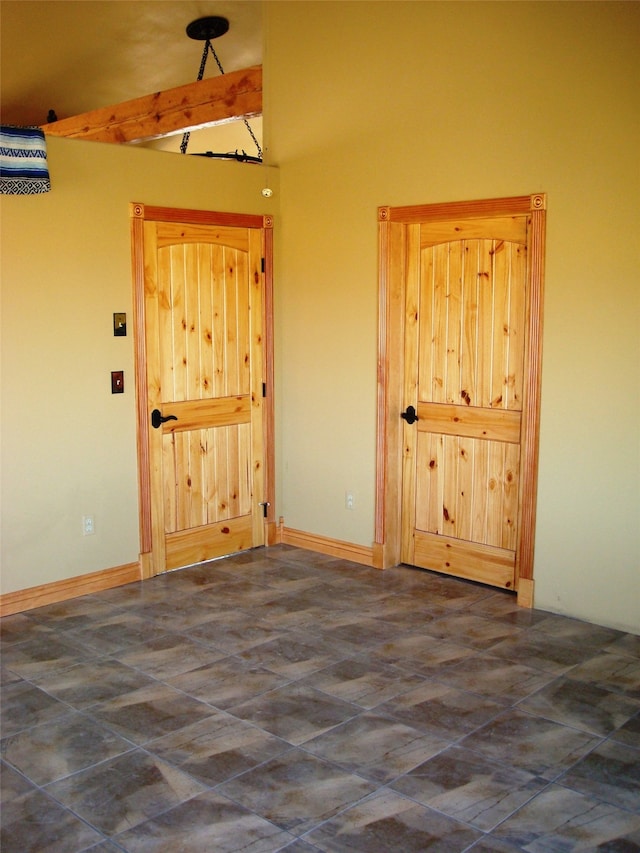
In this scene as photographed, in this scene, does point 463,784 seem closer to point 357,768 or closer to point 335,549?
point 357,768

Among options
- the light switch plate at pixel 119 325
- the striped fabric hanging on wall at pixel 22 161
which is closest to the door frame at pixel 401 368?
the light switch plate at pixel 119 325

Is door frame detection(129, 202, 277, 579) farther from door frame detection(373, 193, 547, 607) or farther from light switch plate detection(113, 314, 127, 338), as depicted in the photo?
door frame detection(373, 193, 547, 607)

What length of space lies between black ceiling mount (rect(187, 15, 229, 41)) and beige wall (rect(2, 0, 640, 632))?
0.94 meters

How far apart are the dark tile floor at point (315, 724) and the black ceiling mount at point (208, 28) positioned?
13.5 ft

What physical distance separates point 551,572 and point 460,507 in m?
0.73

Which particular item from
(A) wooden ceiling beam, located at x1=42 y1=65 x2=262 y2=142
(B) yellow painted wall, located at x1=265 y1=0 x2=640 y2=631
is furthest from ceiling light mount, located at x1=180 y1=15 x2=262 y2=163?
(B) yellow painted wall, located at x1=265 y1=0 x2=640 y2=631

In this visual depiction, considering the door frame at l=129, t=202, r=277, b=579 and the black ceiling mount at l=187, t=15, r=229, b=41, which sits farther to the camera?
the black ceiling mount at l=187, t=15, r=229, b=41

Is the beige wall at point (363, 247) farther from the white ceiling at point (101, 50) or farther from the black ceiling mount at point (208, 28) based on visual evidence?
the white ceiling at point (101, 50)

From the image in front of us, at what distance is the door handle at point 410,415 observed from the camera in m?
5.11

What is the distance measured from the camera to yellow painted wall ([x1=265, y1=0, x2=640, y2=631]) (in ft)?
13.4

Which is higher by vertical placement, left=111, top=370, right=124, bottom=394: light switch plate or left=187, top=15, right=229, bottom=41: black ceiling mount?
left=187, top=15, right=229, bottom=41: black ceiling mount

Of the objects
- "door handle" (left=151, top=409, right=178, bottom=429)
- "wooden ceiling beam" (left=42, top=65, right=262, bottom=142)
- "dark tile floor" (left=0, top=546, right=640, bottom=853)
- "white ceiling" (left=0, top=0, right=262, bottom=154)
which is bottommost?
"dark tile floor" (left=0, top=546, right=640, bottom=853)

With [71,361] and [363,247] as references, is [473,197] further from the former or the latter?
[71,361]

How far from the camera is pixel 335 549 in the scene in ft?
17.9
